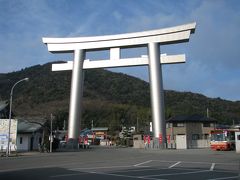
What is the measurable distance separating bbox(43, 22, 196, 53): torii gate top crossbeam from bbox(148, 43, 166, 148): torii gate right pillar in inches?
40.9

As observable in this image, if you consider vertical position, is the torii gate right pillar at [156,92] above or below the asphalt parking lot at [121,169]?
above

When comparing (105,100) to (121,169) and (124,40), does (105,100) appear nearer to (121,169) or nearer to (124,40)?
(124,40)

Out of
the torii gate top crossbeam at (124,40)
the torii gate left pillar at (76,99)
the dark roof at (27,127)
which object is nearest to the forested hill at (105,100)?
the dark roof at (27,127)

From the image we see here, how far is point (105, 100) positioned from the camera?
129000 mm

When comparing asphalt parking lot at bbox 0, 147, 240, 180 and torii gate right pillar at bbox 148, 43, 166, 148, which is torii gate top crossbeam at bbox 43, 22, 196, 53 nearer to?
torii gate right pillar at bbox 148, 43, 166, 148

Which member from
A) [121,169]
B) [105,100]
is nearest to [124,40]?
[121,169]

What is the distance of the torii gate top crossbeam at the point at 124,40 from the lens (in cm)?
3738

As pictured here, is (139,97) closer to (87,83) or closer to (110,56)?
(87,83)

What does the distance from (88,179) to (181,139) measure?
37.9m

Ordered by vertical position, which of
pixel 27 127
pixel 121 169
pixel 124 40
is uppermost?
pixel 124 40

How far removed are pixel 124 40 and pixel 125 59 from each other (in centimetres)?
217

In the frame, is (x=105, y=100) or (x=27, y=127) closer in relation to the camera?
(x=27, y=127)

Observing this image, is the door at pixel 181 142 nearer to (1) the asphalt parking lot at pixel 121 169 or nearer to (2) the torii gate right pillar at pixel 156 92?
(2) the torii gate right pillar at pixel 156 92

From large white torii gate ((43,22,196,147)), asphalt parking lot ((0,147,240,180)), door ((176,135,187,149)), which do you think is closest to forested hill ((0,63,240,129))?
door ((176,135,187,149))
